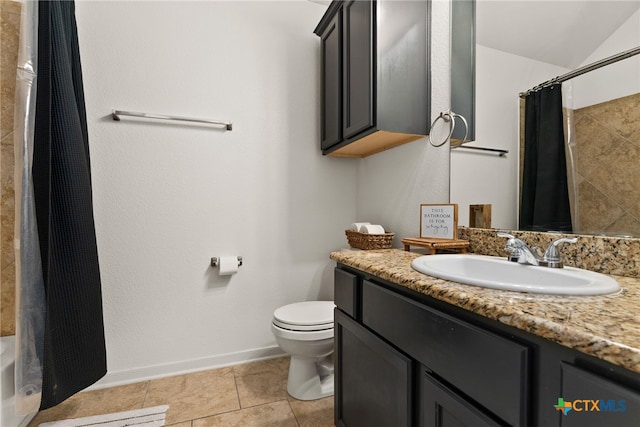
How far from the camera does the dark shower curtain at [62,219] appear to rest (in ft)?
4.01

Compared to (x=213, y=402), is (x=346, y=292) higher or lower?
higher

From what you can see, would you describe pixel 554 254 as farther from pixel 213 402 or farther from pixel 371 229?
pixel 213 402

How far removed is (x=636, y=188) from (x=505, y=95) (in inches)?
23.3

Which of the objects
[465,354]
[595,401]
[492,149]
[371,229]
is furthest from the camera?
[371,229]

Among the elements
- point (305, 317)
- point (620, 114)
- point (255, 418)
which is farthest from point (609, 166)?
point (255, 418)

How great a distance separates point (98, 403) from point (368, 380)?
1454mm

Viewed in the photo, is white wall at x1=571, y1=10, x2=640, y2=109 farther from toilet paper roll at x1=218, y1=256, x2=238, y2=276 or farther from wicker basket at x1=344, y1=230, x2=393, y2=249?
toilet paper roll at x1=218, y1=256, x2=238, y2=276

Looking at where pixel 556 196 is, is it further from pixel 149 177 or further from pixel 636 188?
pixel 149 177

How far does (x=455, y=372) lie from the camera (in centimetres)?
67

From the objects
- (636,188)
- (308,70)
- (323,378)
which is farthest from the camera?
(308,70)

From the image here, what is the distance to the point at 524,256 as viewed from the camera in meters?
0.91

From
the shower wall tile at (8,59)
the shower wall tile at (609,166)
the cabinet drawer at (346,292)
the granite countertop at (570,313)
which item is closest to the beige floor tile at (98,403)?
the cabinet drawer at (346,292)

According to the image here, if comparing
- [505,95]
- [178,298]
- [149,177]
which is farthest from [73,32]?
[505,95]

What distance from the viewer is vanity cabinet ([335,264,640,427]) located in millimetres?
451
